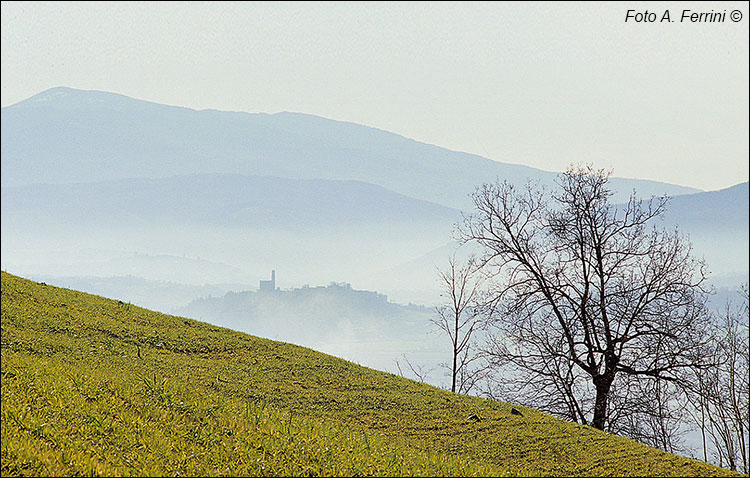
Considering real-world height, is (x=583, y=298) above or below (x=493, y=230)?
below

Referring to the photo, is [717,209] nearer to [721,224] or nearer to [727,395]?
[721,224]

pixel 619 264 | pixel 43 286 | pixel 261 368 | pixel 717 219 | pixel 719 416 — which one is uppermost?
pixel 717 219

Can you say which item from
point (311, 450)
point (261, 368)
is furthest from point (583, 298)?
point (311, 450)

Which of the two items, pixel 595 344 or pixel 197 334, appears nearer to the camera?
pixel 197 334

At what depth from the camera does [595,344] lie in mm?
22938

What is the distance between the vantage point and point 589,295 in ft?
75.2

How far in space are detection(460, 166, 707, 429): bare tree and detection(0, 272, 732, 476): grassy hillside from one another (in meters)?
7.93

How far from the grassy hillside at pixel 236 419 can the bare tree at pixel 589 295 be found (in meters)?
7.93

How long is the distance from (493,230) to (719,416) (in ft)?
39.5

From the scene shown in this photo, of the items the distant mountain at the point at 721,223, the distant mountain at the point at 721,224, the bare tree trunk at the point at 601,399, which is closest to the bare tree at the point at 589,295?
the bare tree trunk at the point at 601,399

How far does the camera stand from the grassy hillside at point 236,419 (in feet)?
28.2

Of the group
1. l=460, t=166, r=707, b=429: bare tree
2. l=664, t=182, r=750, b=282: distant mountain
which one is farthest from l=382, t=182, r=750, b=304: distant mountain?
l=460, t=166, r=707, b=429: bare tree

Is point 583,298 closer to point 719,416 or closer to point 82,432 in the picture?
point 719,416

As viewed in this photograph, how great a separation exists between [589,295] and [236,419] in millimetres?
15907
